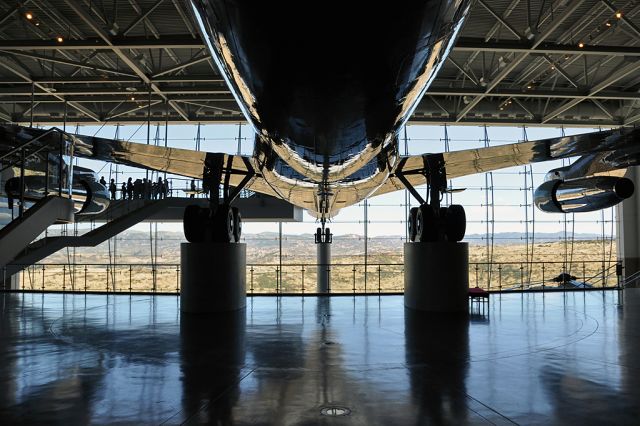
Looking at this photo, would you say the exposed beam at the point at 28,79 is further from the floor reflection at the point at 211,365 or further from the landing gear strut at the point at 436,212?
the landing gear strut at the point at 436,212

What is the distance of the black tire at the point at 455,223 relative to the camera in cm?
1260

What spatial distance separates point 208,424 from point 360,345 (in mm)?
4021

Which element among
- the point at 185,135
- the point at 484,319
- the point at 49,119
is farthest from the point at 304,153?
the point at 49,119

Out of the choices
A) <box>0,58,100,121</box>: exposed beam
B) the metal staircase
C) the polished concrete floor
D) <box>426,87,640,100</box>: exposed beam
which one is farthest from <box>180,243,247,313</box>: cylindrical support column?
<box>426,87,640,100</box>: exposed beam

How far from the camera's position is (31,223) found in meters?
8.24

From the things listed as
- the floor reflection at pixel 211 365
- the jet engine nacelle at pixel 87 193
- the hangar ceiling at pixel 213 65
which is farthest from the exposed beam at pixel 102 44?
the floor reflection at pixel 211 365

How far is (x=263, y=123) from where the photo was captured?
448 cm

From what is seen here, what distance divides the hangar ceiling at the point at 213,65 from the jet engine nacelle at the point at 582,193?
18.6 feet

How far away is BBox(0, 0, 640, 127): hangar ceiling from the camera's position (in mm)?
18219

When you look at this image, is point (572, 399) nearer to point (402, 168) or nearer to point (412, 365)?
point (412, 365)

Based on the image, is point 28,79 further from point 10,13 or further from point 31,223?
point 31,223

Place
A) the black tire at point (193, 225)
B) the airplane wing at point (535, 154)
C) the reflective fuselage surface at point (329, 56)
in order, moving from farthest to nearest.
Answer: the black tire at point (193, 225) < the airplane wing at point (535, 154) < the reflective fuselage surface at point (329, 56)

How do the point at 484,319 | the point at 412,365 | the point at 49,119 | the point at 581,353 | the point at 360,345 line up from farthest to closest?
the point at 49,119
the point at 484,319
the point at 360,345
the point at 581,353
the point at 412,365

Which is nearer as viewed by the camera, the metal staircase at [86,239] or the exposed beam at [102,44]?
the metal staircase at [86,239]
